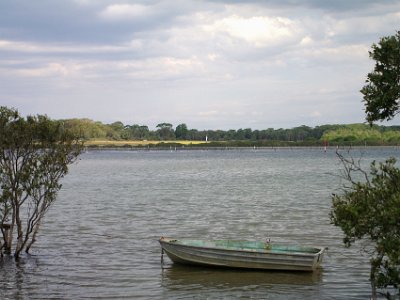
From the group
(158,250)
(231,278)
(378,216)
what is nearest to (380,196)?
(378,216)

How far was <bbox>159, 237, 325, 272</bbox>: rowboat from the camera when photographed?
2039cm

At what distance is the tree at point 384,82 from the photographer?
11320mm

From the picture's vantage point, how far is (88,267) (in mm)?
22406

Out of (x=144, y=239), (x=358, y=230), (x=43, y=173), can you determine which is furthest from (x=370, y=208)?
(x=144, y=239)

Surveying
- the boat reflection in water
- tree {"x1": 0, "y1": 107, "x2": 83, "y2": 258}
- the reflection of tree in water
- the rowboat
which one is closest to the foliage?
the boat reflection in water

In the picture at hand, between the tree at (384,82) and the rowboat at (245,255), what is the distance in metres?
9.53

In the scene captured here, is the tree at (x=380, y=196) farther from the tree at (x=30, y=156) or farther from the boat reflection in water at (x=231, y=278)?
the tree at (x=30, y=156)

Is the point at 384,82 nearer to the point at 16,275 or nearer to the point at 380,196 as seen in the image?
the point at 380,196

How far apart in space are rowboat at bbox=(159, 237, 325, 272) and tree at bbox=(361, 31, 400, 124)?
9534 millimetres

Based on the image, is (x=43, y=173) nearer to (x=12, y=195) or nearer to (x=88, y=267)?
(x=12, y=195)

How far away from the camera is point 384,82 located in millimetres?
11570

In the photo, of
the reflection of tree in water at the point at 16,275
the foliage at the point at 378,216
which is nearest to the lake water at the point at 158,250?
the reflection of tree in water at the point at 16,275

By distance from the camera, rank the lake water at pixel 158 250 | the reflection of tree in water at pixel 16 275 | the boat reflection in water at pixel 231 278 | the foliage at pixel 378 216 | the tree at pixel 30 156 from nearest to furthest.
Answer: the foliage at pixel 378 216 < the reflection of tree in water at pixel 16 275 < the lake water at pixel 158 250 < the boat reflection in water at pixel 231 278 < the tree at pixel 30 156

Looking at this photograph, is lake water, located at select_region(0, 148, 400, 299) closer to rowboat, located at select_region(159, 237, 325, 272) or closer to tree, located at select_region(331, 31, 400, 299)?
rowboat, located at select_region(159, 237, 325, 272)
